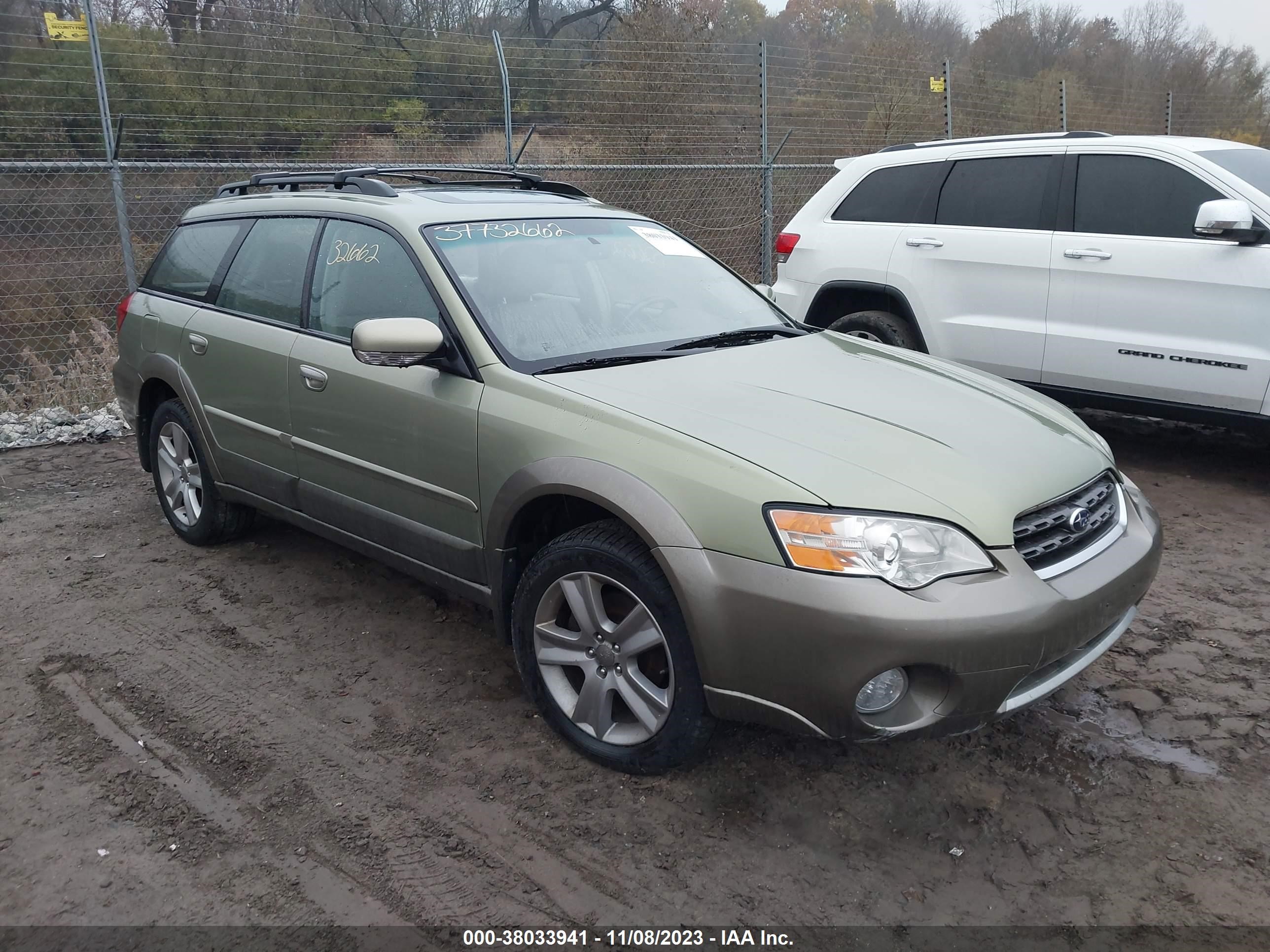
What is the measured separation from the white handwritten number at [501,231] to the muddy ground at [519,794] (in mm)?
1563

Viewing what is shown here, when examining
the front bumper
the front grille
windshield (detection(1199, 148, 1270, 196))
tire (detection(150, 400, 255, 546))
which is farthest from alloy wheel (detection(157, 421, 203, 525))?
windshield (detection(1199, 148, 1270, 196))

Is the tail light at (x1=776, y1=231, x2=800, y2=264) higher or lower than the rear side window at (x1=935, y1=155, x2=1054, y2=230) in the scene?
lower

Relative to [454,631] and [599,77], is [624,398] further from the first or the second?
[599,77]

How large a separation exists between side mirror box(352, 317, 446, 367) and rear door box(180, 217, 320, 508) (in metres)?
0.91

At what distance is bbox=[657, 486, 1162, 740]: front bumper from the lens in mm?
2367

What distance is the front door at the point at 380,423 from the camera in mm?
3223

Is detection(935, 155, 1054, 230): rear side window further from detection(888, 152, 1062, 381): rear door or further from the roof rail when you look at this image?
the roof rail

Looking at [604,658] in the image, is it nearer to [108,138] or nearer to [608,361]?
[608,361]

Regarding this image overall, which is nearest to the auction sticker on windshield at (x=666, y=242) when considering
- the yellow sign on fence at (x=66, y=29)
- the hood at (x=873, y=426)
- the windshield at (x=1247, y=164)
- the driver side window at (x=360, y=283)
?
the hood at (x=873, y=426)

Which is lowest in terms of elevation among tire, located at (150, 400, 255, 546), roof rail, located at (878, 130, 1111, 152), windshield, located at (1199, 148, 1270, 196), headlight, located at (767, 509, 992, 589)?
tire, located at (150, 400, 255, 546)

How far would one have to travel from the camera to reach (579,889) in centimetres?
248

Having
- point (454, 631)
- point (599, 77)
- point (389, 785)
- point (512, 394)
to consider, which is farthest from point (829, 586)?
point (599, 77)

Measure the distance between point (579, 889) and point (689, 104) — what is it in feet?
34.2

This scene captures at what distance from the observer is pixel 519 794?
9.41 feet
